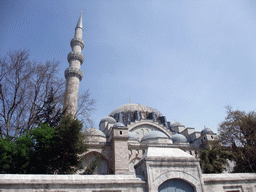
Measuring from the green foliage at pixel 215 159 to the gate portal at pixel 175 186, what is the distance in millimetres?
6732

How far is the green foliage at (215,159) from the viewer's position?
12117 millimetres

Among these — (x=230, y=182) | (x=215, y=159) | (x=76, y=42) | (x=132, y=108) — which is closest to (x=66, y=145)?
(x=230, y=182)

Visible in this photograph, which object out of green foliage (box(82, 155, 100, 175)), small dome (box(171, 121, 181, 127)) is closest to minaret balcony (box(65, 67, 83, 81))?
green foliage (box(82, 155, 100, 175))

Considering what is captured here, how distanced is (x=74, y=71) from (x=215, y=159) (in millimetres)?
16705

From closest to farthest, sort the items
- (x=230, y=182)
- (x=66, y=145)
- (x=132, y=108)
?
1. (x=230, y=182)
2. (x=66, y=145)
3. (x=132, y=108)

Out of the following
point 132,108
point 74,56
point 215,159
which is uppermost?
point 74,56

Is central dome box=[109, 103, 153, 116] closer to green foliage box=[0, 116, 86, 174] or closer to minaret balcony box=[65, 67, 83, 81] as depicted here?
minaret balcony box=[65, 67, 83, 81]

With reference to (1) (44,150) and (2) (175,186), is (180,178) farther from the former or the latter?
(1) (44,150)

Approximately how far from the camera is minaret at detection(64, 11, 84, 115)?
64.6 ft

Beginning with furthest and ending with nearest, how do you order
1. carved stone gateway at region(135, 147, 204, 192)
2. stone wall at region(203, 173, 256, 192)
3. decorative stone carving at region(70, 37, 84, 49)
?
decorative stone carving at region(70, 37, 84, 49) → stone wall at region(203, 173, 256, 192) → carved stone gateway at region(135, 147, 204, 192)

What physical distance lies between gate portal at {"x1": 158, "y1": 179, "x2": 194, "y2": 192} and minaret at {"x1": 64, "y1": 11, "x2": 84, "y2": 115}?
1452 centimetres

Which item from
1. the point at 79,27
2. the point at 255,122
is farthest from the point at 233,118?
the point at 79,27

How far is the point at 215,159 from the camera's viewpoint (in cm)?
1288

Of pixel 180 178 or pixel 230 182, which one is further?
pixel 230 182
